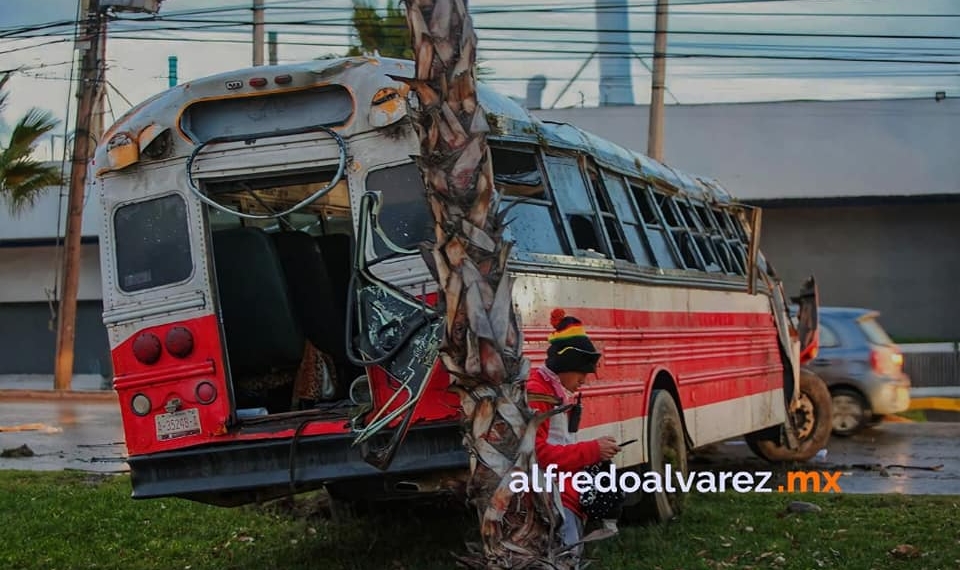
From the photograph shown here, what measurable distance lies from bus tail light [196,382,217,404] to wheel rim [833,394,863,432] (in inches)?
392

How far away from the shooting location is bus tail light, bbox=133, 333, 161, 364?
7977 mm

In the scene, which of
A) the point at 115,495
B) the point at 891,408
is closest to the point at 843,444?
the point at 891,408

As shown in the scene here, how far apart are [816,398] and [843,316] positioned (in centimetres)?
256

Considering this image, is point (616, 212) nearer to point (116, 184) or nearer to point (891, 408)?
point (116, 184)

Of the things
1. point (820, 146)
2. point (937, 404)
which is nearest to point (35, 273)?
point (820, 146)

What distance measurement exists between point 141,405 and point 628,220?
3.91m

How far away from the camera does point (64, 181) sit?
2900 centimetres

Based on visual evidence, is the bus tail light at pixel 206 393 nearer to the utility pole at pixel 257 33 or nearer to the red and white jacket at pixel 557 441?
the red and white jacket at pixel 557 441

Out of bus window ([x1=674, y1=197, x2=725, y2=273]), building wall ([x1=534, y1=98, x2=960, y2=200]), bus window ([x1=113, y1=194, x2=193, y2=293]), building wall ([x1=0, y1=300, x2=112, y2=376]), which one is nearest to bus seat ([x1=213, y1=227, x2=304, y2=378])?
bus window ([x1=113, y1=194, x2=193, y2=293])

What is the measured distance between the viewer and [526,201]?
820 centimetres

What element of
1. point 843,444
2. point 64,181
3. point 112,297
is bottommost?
Answer: point 843,444

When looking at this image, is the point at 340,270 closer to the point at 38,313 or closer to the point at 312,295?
the point at 312,295

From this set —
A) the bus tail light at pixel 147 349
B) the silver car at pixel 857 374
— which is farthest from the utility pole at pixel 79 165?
the bus tail light at pixel 147 349

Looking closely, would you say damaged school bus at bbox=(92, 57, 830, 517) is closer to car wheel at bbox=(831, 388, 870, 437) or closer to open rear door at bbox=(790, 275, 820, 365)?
open rear door at bbox=(790, 275, 820, 365)
